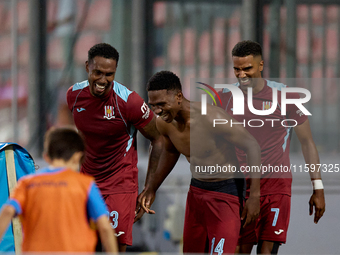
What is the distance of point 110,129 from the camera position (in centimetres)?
304

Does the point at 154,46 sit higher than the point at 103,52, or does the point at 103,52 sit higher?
the point at 154,46

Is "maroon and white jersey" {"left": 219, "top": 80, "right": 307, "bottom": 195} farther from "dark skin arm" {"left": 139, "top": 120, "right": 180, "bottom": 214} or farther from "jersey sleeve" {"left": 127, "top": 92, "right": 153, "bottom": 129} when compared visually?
"jersey sleeve" {"left": 127, "top": 92, "right": 153, "bottom": 129}

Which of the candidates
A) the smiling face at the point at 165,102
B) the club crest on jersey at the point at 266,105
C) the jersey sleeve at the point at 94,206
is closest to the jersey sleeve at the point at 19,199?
the jersey sleeve at the point at 94,206

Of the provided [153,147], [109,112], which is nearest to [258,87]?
[153,147]

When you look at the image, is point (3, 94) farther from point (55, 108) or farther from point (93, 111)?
point (93, 111)

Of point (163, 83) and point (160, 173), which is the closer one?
point (163, 83)

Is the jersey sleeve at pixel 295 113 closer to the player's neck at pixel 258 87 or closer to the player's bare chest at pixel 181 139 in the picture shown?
the player's neck at pixel 258 87

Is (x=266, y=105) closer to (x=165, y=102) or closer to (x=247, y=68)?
(x=247, y=68)

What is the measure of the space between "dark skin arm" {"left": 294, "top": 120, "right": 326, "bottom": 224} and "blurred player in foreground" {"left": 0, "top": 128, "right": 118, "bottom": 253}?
1.83 metres

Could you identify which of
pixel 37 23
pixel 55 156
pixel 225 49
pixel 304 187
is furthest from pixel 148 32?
pixel 55 156

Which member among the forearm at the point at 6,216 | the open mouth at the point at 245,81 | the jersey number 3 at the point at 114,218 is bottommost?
the jersey number 3 at the point at 114,218

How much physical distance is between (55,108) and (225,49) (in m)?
2.45

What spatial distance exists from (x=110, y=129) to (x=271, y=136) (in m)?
1.18

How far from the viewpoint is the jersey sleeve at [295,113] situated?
309 cm
